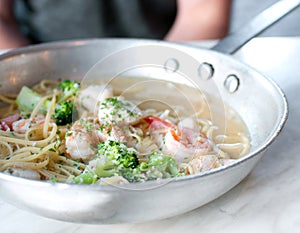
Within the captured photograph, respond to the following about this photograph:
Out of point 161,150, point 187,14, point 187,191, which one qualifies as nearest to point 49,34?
point 187,14

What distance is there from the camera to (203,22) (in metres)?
2.71

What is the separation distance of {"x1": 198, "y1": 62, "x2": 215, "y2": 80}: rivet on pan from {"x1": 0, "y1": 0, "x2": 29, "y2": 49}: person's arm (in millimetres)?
1204

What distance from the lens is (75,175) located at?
131 centimetres

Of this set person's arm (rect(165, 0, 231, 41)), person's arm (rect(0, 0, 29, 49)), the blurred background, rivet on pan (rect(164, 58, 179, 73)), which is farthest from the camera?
the blurred background

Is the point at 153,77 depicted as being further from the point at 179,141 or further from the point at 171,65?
the point at 179,141

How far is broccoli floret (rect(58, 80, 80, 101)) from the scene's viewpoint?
171 centimetres

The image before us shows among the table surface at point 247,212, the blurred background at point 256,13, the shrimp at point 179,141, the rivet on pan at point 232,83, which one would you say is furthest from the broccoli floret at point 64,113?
the blurred background at point 256,13

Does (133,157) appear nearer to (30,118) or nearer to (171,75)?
(30,118)

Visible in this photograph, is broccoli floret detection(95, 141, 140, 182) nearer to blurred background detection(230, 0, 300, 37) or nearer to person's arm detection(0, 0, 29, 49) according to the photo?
person's arm detection(0, 0, 29, 49)

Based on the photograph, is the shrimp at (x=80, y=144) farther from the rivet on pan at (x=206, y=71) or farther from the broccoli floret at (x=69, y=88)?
the rivet on pan at (x=206, y=71)

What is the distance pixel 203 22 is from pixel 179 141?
4.72 ft

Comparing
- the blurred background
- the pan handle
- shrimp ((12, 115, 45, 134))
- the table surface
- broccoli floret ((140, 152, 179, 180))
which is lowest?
the blurred background

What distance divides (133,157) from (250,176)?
0.35m

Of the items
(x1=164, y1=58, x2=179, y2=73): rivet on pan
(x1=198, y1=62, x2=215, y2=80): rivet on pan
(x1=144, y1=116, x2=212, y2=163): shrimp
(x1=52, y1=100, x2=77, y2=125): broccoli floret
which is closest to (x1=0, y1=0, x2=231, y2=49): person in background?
(x1=164, y1=58, x2=179, y2=73): rivet on pan
